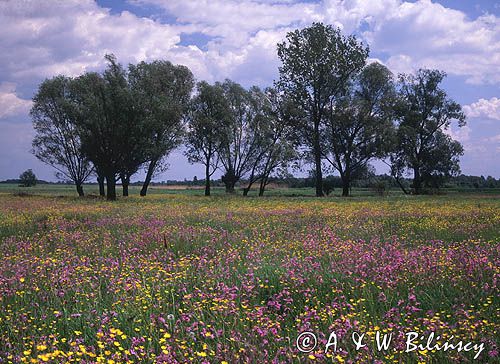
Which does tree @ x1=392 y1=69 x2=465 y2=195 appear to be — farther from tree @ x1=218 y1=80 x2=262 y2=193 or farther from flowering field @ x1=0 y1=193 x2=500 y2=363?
flowering field @ x1=0 y1=193 x2=500 y2=363

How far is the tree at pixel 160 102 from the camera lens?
4156cm

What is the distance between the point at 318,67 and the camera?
Answer: 5038cm

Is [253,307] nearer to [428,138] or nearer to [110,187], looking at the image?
[110,187]

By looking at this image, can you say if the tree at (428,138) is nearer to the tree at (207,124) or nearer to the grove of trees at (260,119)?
the grove of trees at (260,119)

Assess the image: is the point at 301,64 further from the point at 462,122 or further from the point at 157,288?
the point at 157,288

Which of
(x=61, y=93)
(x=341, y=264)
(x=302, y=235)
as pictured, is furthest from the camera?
(x=61, y=93)

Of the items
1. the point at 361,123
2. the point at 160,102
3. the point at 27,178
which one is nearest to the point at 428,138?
Answer: the point at 361,123

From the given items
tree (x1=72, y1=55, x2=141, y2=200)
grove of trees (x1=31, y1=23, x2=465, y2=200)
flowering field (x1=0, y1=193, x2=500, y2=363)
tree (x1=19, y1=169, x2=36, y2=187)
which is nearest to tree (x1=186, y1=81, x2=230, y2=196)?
grove of trees (x1=31, y1=23, x2=465, y2=200)

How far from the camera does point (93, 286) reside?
6.62 metres

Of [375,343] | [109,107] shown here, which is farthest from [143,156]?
[375,343]

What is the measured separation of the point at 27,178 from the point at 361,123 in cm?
9449

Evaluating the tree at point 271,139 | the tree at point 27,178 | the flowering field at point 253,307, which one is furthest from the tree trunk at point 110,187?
the tree at point 27,178

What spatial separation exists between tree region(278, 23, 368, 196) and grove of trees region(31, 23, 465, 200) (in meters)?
0.12

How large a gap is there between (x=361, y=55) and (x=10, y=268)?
4938 centimetres
